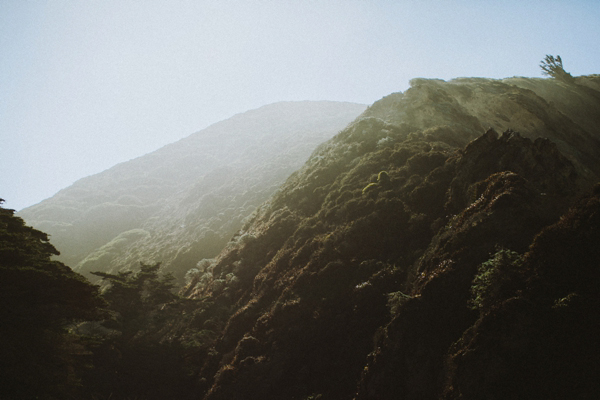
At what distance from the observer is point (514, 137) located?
17281mm

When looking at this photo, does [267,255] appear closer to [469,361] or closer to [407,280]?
[407,280]

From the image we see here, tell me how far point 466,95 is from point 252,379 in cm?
4030

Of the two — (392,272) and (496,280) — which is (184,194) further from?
(496,280)

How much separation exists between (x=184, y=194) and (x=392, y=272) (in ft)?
231

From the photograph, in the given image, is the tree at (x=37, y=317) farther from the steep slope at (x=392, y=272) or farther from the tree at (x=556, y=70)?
the tree at (x=556, y=70)

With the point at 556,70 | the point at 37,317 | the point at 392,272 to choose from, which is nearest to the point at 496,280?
the point at 392,272

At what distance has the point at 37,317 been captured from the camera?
39.3ft

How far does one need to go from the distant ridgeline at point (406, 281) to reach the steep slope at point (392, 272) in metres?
0.08

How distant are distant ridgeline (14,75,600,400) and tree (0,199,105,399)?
11.9 feet

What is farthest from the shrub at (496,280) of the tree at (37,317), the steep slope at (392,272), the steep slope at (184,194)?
the steep slope at (184,194)

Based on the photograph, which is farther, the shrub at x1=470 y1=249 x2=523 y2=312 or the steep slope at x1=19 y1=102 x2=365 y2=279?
the steep slope at x1=19 y1=102 x2=365 y2=279

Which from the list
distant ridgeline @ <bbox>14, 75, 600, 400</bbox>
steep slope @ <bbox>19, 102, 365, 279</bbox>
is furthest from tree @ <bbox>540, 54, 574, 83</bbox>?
steep slope @ <bbox>19, 102, 365, 279</bbox>

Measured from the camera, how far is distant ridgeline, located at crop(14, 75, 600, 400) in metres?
9.79

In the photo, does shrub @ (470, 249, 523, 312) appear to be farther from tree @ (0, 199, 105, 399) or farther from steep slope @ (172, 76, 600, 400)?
tree @ (0, 199, 105, 399)
